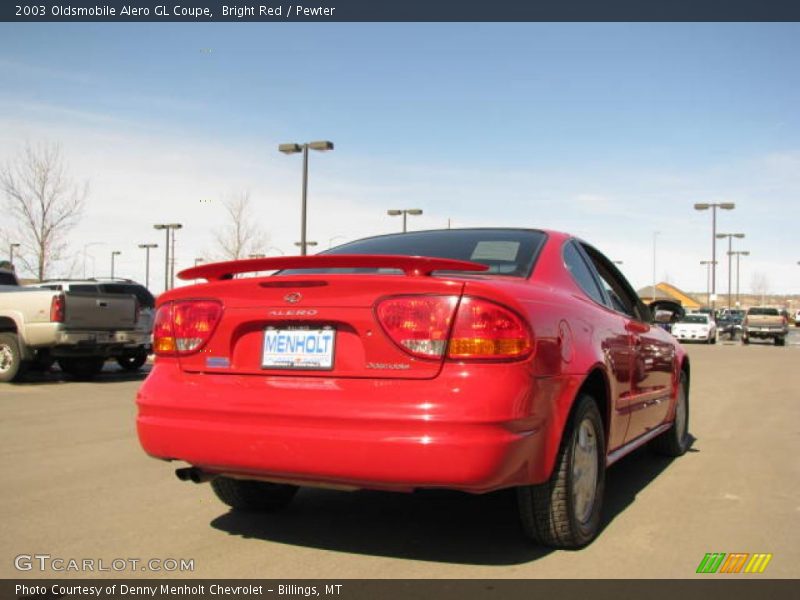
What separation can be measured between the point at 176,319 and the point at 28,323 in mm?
9199

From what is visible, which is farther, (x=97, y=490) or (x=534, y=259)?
(x=97, y=490)

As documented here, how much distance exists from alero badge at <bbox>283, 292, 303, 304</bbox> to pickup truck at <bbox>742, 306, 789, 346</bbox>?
37.8 metres

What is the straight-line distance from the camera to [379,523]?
3.99 meters

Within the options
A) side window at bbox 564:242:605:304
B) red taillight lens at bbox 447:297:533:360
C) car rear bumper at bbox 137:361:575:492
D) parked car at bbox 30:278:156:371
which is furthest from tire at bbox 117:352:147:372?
red taillight lens at bbox 447:297:533:360

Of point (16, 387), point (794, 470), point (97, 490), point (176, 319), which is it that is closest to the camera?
point (176, 319)

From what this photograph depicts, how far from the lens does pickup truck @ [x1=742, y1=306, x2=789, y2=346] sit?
36531 mm

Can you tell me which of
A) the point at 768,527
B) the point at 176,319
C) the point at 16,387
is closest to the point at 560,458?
the point at 768,527

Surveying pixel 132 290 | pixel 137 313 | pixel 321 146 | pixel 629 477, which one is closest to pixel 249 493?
pixel 629 477

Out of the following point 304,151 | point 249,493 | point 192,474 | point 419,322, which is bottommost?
point 249,493

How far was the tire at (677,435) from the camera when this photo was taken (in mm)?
5984

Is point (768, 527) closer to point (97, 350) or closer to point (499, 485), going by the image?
point (499, 485)

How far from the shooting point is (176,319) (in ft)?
11.8

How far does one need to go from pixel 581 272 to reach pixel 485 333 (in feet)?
5.04

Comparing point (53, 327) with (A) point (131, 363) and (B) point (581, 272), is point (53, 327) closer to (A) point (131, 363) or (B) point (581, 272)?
(A) point (131, 363)
